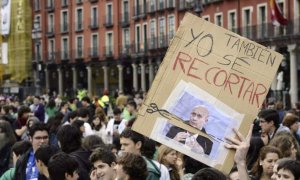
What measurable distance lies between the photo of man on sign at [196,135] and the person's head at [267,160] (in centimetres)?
103

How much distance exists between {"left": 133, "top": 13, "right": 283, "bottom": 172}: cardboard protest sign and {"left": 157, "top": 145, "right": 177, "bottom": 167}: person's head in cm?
140

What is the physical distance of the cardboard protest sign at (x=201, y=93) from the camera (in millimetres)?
6652

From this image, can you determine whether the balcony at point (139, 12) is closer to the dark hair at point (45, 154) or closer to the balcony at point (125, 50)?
the balcony at point (125, 50)

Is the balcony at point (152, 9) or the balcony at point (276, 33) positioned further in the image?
the balcony at point (152, 9)

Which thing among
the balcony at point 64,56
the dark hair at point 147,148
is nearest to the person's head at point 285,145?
the dark hair at point 147,148

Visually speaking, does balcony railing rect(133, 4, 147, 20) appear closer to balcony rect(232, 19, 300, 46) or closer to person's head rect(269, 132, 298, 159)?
balcony rect(232, 19, 300, 46)

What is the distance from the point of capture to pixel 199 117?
6668 millimetres

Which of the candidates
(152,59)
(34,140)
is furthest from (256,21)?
(34,140)

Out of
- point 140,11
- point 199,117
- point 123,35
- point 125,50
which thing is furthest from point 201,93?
point 123,35

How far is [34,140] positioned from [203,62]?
2364 millimetres

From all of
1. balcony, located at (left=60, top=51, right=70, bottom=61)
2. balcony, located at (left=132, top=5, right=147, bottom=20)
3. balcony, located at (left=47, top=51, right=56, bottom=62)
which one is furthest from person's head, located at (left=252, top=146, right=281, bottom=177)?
balcony, located at (left=47, top=51, right=56, bottom=62)

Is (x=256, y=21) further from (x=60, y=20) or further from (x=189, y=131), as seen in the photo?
(x=189, y=131)

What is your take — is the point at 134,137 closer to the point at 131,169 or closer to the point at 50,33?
the point at 131,169

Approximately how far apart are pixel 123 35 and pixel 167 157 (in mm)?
56981
